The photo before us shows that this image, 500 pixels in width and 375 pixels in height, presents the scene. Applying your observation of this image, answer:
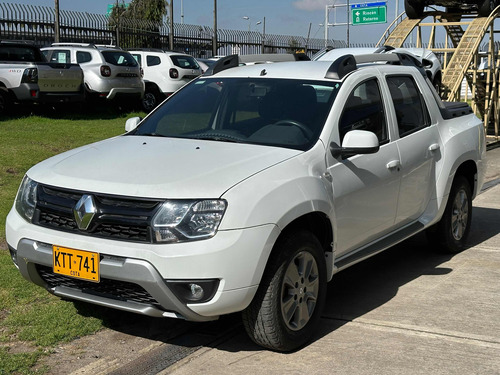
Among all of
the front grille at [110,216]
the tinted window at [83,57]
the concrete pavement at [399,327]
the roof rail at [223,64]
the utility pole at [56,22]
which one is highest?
the utility pole at [56,22]

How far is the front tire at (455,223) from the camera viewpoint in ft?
21.6

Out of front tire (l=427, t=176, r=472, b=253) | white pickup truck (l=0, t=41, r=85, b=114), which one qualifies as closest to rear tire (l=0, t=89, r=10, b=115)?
white pickup truck (l=0, t=41, r=85, b=114)

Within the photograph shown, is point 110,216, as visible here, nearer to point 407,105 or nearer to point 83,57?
point 407,105

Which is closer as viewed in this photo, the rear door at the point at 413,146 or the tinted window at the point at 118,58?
the rear door at the point at 413,146

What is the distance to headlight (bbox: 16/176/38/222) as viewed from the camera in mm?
4484

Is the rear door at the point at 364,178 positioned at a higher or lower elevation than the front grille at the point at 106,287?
higher

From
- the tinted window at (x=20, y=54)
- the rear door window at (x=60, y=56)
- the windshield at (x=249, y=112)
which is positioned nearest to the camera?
the windshield at (x=249, y=112)

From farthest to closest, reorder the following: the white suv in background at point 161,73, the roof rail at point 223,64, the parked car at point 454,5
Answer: the white suv in background at point 161,73
the parked car at point 454,5
the roof rail at point 223,64

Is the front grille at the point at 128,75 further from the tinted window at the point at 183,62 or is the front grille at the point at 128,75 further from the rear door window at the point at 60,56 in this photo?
the tinted window at the point at 183,62

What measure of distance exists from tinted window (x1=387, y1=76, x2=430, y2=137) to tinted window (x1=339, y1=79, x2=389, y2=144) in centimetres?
25

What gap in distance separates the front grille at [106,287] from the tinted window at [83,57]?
13982mm

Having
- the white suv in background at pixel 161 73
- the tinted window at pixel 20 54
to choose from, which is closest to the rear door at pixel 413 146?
the tinted window at pixel 20 54

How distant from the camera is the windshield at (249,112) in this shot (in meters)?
4.99

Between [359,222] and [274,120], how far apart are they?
90 centimetres
